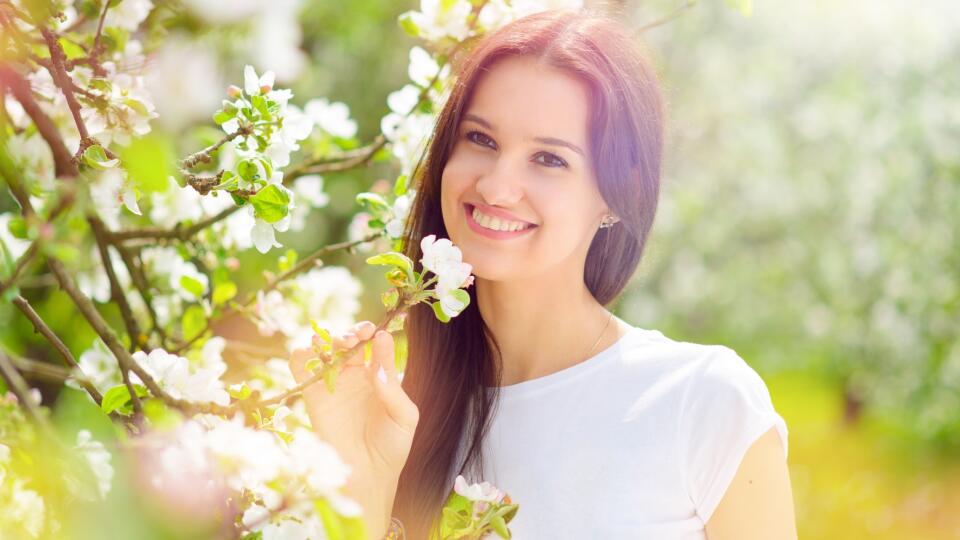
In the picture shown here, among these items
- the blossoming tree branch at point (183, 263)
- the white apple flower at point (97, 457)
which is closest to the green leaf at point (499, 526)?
the blossoming tree branch at point (183, 263)

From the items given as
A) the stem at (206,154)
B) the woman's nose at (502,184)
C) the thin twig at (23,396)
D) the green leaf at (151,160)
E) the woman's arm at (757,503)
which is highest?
the green leaf at (151,160)

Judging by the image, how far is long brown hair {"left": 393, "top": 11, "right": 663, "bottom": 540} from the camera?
5.84ft

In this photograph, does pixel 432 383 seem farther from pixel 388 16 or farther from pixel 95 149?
pixel 388 16

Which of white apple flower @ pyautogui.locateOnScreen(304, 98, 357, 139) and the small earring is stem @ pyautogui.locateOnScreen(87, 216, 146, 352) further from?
the small earring

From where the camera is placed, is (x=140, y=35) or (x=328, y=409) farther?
(x=140, y=35)

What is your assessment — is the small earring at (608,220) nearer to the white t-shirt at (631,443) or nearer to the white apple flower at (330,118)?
the white t-shirt at (631,443)

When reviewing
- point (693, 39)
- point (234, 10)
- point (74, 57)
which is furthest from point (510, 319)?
point (693, 39)

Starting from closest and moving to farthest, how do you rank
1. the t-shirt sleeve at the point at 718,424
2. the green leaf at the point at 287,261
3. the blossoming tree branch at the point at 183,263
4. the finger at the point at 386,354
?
the blossoming tree branch at the point at 183,263
the finger at the point at 386,354
the t-shirt sleeve at the point at 718,424
the green leaf at the point at 287,261

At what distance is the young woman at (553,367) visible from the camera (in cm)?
162

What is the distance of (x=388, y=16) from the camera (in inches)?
267

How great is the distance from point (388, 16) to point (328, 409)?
218 inches

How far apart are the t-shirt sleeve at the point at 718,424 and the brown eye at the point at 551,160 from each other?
39 centimetres

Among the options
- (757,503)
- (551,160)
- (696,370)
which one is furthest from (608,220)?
(757,503)

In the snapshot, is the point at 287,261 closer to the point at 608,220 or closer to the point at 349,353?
the point at 608,220
